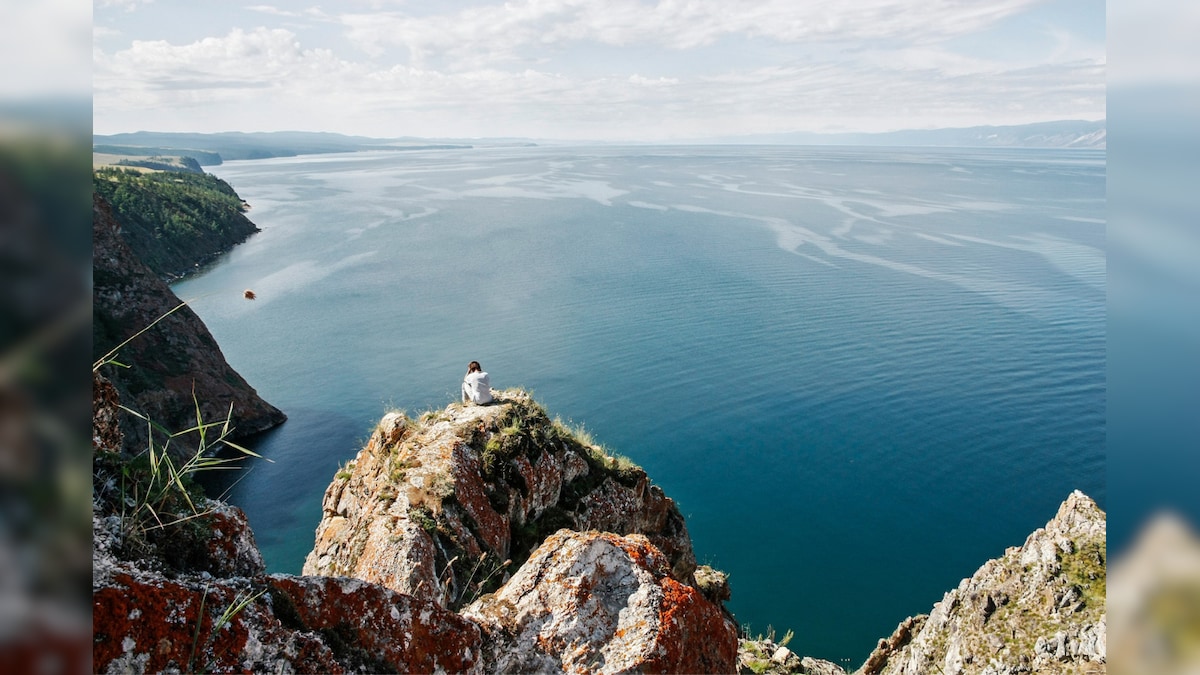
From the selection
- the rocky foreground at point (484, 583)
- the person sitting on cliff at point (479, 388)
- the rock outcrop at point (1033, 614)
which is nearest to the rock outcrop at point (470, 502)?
the rocky foreground at point (484, 583)

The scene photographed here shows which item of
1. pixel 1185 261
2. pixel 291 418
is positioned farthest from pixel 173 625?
pixel 291 418

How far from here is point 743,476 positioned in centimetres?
3428

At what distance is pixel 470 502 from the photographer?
966 centimetres

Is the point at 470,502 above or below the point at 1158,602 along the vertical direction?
below

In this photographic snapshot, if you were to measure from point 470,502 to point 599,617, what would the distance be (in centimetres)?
462

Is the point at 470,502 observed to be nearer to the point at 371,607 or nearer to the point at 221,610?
the point at 371,607

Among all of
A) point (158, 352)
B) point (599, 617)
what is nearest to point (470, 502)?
point (599, 617)

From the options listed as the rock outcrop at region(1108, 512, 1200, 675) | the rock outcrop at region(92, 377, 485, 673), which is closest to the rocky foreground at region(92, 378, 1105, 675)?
the rock outcrop at region(92, 377, 485, 673)

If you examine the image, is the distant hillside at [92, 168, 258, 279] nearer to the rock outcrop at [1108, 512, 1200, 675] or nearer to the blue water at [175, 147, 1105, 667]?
the blue water at [175, 147, 1105, 667]

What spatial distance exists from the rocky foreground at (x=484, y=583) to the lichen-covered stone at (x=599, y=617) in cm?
2

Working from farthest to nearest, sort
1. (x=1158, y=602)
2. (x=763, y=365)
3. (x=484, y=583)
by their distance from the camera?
(x=763, y=365) < (x=484, y=583) < (x=1158, y=602)

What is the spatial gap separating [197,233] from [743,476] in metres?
72.4

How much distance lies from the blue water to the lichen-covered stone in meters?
3.28

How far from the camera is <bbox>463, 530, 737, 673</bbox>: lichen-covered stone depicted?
16.8ft
